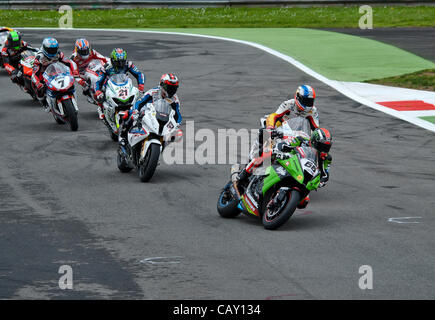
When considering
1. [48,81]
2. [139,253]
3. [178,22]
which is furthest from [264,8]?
[139,253]

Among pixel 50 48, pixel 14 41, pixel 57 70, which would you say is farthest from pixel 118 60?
pixel 14 41

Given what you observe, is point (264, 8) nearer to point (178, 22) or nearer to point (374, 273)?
point (178, 22)

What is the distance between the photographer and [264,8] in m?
38.9

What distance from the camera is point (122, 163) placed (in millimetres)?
13828

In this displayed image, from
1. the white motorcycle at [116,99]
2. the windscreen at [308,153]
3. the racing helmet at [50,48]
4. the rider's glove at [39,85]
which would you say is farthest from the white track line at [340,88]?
the windscreen at [308,153]

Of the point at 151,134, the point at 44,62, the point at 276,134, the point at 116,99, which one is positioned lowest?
the point at 151,134

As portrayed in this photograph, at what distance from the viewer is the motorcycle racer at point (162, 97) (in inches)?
518

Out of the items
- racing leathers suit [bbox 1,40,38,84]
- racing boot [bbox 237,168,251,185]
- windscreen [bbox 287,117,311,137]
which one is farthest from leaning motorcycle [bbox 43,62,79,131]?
racing boot [bbox 237,168,251,185]

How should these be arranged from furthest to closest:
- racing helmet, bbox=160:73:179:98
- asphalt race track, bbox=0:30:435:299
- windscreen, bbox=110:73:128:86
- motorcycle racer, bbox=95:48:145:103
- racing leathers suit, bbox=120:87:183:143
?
motorcycle racer, bbox=95:48:145:103 < windscreen, bbox=110:73:128:86 < racing leathers suit, bbox=120:87:183:143 < racing helmet, bbox=160:73:179:98 < asphalt race track, bbox=0:30:435:299

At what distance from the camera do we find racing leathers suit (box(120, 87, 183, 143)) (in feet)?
44.0

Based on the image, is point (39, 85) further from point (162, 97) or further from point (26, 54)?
point (162, 97)

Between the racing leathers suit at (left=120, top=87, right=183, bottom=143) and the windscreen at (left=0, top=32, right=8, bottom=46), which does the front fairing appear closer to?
the racing leathers suit at (left=120, top=87, right=183, bottom=143)

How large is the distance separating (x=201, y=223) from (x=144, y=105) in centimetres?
363
